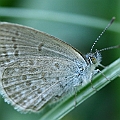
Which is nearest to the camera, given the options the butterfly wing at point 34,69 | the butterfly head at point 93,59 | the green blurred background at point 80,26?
the butterfly wing at point 34,69

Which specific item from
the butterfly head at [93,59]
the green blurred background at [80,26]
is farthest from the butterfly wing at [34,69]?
the green blurred background at [80,26]

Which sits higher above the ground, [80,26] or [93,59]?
[80,26]

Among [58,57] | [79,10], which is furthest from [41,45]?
[79,10]

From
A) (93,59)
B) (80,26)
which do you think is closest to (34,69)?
Answer: (93,59)

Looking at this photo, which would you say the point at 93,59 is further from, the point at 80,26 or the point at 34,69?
the point at 80,26

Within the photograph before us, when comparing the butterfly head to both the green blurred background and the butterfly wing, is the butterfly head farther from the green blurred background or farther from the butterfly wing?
the green blurred background

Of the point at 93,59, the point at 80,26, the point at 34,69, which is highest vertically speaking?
the point at 80,26

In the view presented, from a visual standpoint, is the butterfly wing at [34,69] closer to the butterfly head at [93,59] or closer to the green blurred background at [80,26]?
the butterfly head at [93,59]

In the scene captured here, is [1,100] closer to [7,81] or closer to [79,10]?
[7,81]

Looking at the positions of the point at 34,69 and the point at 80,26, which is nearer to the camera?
the point at 34,69
